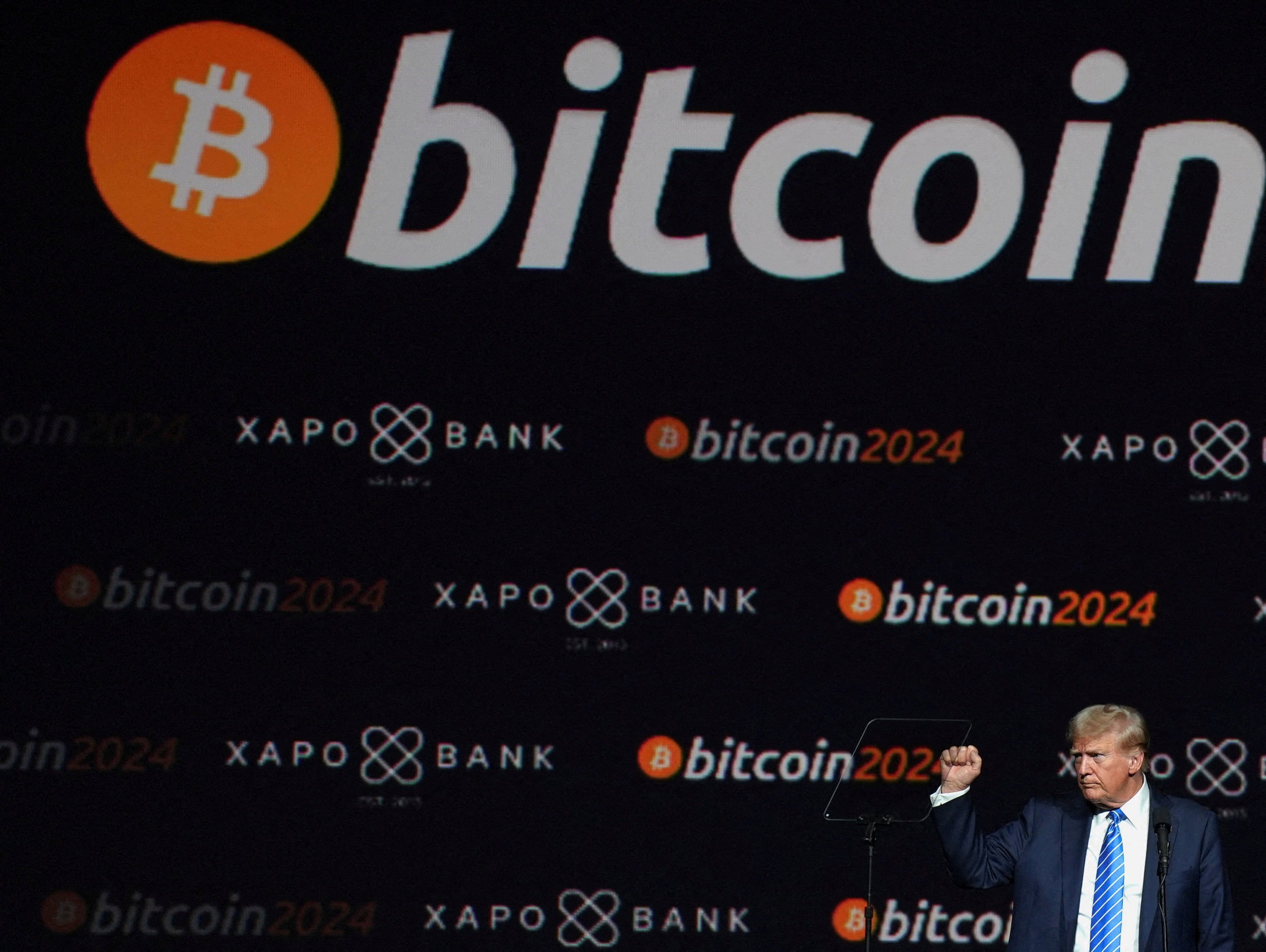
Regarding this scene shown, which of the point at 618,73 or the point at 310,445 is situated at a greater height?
the point at 618,73

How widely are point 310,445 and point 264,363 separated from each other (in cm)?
28

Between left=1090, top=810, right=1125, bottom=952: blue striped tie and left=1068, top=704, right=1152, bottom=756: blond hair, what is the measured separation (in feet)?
0.57

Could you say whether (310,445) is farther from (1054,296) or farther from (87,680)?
(1054,296)

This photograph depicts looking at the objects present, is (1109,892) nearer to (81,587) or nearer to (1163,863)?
(1163,863)

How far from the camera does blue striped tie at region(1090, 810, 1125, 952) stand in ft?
12.2

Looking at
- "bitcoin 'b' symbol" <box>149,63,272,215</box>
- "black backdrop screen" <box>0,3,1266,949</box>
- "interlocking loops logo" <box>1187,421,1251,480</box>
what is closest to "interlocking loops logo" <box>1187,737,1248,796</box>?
"black backdrop screen" <box>0,3,1266,949</box>

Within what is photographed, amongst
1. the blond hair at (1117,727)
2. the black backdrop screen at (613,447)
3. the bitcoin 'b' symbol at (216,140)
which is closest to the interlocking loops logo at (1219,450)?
the black backdrop screen at (613,447)

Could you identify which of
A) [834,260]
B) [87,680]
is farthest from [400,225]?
[87,680]

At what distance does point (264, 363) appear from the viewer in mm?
4969

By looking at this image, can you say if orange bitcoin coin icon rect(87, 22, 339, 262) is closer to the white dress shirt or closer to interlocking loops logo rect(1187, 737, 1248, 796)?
the white dress shirt

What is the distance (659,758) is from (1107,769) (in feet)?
5.23

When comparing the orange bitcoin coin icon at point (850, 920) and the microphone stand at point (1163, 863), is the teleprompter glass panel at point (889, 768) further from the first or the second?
the microphone stand at point (1163, 863)

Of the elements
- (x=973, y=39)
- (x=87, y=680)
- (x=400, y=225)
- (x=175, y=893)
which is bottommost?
(x=175, y=893)

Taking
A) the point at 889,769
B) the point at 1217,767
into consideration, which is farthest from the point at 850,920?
the point at 1217,767
